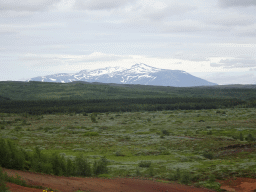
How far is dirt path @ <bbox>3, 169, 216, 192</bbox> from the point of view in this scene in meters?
13.9

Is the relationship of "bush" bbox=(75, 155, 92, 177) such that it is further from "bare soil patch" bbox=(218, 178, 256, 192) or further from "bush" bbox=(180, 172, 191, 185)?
"bare soil patch" bbox=(218, 178, 256, 192)

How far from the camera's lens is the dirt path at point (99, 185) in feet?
45.7

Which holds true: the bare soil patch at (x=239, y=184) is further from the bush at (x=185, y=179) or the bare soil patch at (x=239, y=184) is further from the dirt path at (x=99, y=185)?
the bush at (x=185, y=179)

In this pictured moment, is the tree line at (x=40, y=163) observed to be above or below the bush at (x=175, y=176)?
above

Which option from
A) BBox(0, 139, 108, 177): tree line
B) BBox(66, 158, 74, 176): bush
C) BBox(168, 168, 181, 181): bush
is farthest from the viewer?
BBox(168, 168, 181, 181): bush

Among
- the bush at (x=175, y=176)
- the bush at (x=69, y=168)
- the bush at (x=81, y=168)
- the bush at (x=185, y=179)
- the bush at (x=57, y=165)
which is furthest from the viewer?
the bush at (x=81, y=168)

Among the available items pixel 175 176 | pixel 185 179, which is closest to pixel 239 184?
pixel 185 179

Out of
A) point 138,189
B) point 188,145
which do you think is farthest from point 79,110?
point 138,189

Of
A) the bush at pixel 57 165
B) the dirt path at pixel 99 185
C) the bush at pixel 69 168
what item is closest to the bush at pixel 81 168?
the bush at pixel 69 168

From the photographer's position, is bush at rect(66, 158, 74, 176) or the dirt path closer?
the dirt path

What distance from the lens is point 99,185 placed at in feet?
50.9

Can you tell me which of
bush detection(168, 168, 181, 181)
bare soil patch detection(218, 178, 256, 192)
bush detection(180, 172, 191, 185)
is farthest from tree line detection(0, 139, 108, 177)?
bare soil patch detection(218, 178, 256, 192)

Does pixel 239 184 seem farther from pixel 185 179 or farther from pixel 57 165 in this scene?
pixel 57 165

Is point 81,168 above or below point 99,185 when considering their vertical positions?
below
